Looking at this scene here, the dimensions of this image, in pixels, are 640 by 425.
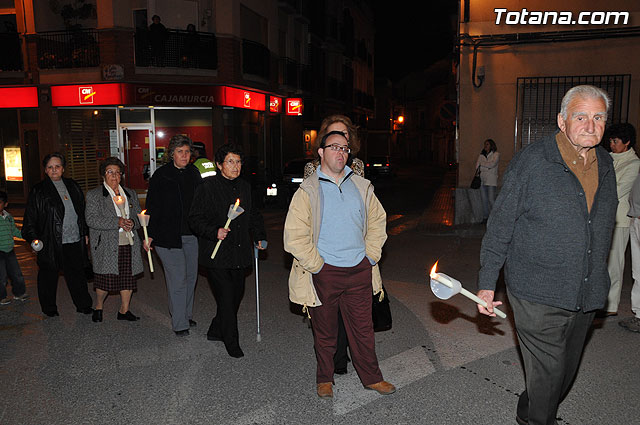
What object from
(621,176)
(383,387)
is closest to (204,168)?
(383,387)

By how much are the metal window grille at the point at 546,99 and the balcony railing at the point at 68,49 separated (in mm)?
14522

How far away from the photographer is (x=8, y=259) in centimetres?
693

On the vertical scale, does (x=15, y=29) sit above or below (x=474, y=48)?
above

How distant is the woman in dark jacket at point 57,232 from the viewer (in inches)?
243

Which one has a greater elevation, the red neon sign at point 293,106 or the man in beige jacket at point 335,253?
the red neon sign at point 293,106

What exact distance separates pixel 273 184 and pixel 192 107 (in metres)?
5.04

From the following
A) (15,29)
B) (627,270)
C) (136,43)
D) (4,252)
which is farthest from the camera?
(15,29)

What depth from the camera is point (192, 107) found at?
20250mm

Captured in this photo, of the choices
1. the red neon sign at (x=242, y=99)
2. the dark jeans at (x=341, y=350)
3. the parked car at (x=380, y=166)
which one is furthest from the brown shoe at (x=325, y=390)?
the parked car at (x=380, y=166)

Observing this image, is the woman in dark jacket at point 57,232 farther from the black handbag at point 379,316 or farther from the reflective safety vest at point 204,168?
the black handbag at point 379,316

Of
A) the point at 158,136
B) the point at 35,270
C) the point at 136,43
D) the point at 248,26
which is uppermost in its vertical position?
the point at 248,26

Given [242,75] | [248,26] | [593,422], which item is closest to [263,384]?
[593,422]

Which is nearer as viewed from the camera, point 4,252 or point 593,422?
point 593,422

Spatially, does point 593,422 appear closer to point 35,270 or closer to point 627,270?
point 627,270
